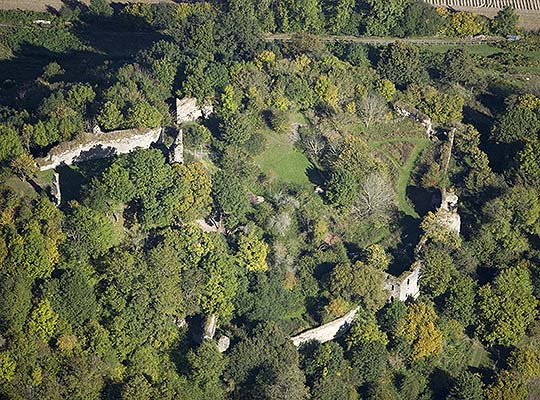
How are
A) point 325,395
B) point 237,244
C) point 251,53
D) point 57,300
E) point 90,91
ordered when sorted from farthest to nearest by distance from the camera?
1. point 251,53
2. point 90,91
3. point 237,244
4. point 325,395
5. point 57,300

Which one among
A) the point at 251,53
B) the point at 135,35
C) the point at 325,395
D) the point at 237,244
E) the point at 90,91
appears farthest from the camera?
the point at 135,35

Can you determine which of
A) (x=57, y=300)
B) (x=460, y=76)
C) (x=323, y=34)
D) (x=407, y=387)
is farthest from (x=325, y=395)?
(x=323, y=34)

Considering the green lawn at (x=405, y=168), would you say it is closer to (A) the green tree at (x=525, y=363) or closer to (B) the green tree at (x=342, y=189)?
(B) the green tree at (x=342, y=189)

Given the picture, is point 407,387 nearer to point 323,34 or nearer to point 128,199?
point 128,199

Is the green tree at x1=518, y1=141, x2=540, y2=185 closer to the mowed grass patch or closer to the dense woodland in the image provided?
the dense woodland

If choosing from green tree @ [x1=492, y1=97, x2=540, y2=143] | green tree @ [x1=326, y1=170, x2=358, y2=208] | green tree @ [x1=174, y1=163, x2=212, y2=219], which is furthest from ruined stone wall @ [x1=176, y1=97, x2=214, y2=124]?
→ green tree @ [x1=492, y1=97, x2=540, y2=143]

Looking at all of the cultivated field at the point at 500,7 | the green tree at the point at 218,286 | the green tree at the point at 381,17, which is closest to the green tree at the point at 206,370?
the green tree at the point at 218,286
